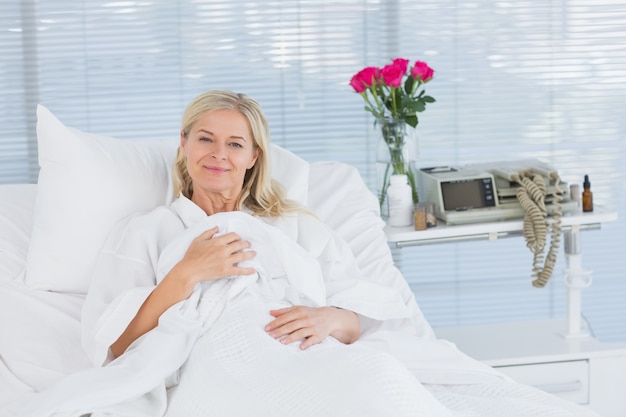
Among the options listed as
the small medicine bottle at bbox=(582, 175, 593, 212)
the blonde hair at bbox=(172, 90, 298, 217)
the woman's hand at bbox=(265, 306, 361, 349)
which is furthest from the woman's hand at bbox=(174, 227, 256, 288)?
the small medicine bottle at bbox=(582, 175, 593, 212)

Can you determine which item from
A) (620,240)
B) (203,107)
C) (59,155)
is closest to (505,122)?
(620,240)

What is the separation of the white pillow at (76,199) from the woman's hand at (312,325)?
51 centimetres

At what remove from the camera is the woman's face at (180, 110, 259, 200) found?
2.49m

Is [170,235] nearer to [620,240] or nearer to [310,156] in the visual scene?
[310,156]

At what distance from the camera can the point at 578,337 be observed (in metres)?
3.13

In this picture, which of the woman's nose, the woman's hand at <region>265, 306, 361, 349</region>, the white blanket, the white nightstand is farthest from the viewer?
the white nightstand

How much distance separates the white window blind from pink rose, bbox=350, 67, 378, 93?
0.50 m

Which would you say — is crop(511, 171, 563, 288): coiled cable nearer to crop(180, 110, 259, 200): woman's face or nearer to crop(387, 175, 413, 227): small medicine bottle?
crop(387, 175, 413, 227): small medicine bottle

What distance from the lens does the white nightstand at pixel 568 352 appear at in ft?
9.78

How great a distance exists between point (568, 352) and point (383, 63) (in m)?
1.19

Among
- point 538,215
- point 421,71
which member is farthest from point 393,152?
point 538,215

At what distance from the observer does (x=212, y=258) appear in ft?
7.50

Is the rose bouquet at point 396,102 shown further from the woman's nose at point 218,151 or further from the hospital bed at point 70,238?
→ the woman's nose at point 218,151

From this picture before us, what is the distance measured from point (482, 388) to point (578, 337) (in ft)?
3.43
